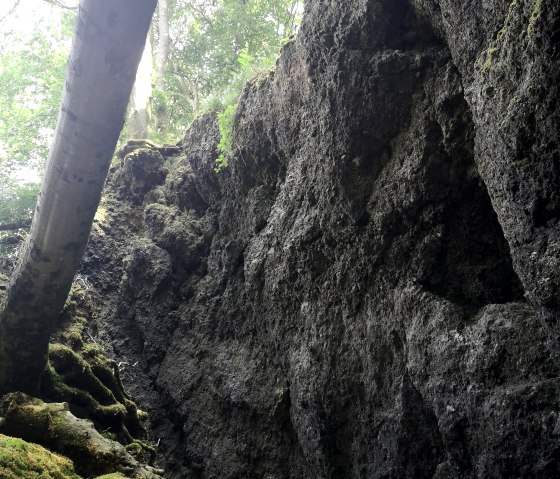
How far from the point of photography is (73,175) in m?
3.84

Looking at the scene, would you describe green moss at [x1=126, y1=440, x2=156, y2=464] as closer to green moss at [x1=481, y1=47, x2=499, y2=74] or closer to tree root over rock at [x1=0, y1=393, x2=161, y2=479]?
tree root over rock at [x1=0, y1=393, x2=161, y2=479]

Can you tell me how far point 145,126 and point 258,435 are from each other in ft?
28.3

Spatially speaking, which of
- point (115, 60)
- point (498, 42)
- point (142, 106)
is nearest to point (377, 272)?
point (498, 42)

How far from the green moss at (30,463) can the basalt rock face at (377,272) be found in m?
2.32

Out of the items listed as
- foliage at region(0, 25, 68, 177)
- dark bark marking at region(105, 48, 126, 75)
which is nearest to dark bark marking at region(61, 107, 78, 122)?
dark bark marking at region(105, 48, 126, 75)

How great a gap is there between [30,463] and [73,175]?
6.74 ft

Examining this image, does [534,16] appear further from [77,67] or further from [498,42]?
[77,67]

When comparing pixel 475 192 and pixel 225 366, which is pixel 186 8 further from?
pixel 475 192

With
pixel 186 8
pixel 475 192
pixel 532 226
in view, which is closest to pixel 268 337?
pixel 475 192

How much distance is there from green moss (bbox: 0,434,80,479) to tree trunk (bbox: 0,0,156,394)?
126 centimetres

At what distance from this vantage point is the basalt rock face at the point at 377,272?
324 centimetres

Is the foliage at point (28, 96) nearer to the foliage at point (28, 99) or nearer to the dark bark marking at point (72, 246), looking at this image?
the foliage at point (28, 99)

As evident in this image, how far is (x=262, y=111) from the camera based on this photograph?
267 inches

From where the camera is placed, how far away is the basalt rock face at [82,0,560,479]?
3240mm
